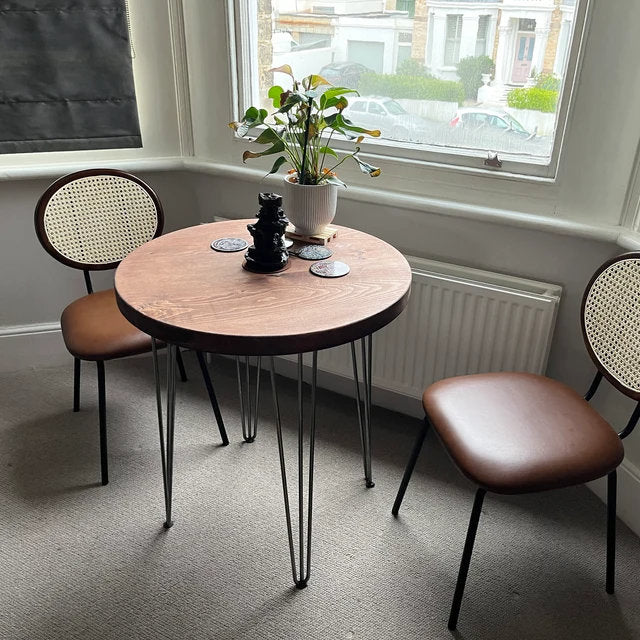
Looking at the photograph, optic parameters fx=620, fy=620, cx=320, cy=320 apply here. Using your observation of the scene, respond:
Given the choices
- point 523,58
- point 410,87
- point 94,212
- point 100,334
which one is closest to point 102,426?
point 100,334

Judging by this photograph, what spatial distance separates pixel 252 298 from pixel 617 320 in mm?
942

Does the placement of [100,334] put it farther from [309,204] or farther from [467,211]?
[467,211]

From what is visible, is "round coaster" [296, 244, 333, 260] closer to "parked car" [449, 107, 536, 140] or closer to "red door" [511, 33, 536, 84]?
"parked car" [449, 107, 536, 140]

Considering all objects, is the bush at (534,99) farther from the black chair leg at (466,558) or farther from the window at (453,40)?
the black chair leg at (466,558)

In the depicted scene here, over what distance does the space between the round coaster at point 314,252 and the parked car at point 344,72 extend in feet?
2.36

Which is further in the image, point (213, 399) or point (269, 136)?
Answer: point (213, 399)

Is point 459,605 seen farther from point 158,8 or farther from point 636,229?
point 158,8

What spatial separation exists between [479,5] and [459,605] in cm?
167

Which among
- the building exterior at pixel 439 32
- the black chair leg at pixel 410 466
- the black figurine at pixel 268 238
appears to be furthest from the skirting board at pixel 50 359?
the building exterior at pixel 439 32

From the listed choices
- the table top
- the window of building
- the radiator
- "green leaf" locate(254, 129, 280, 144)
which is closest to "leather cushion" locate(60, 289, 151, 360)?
the table top

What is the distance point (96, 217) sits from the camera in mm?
2156

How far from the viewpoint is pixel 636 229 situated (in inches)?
69.2

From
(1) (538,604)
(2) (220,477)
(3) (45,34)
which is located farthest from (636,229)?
(3) (45,34)

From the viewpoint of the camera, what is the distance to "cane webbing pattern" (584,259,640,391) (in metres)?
1.56
